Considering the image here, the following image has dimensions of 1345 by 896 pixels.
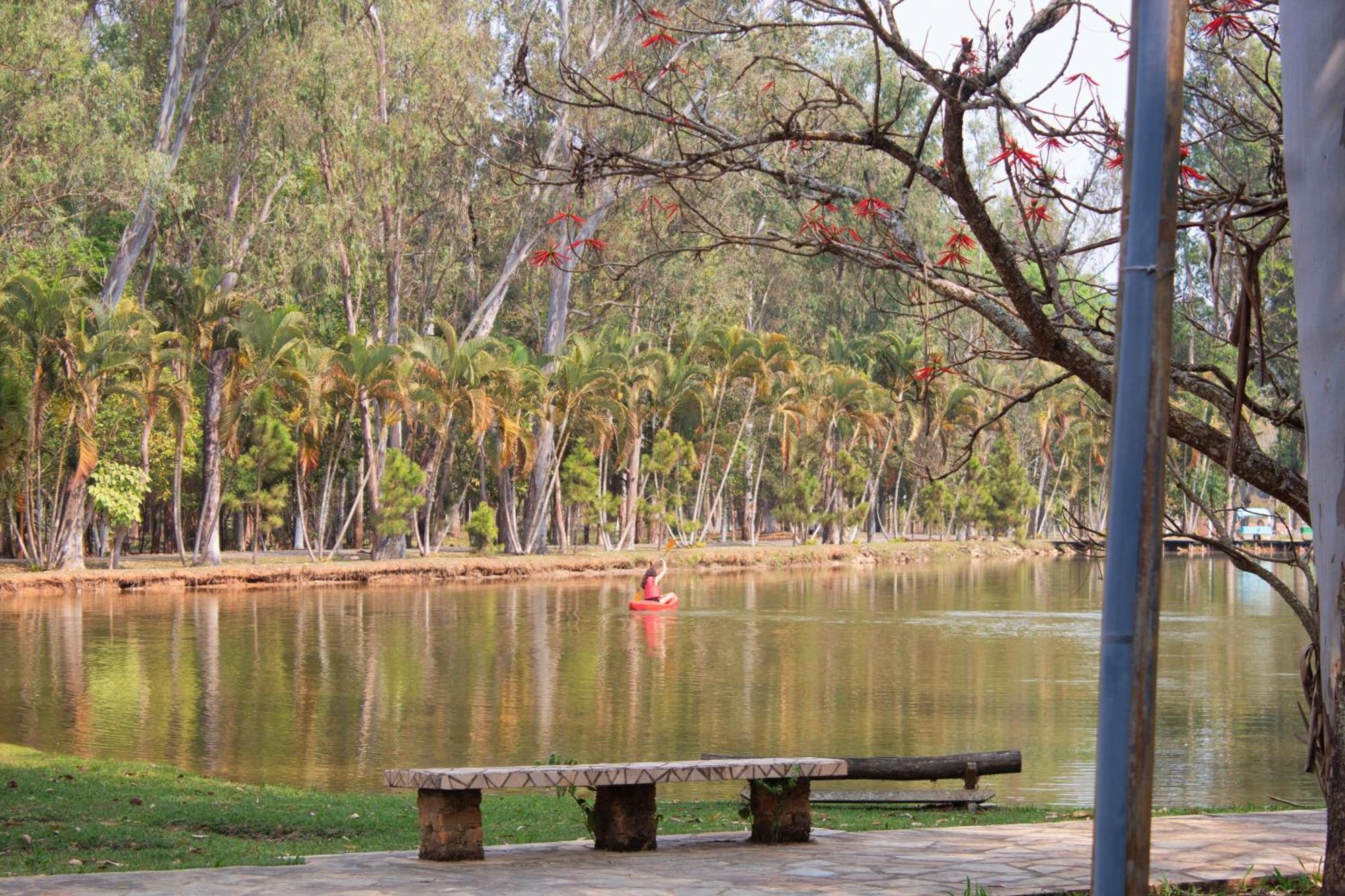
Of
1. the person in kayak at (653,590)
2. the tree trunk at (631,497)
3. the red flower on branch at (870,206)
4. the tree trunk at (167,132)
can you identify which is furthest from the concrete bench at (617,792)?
the tree trunk at (631,497)

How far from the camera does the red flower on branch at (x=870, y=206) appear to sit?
5.79 metres

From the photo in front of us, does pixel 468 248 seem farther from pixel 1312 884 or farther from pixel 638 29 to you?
pixel 1312 884

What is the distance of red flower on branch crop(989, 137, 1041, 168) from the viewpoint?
570cm

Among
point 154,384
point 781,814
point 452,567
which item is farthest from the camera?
point 452,567

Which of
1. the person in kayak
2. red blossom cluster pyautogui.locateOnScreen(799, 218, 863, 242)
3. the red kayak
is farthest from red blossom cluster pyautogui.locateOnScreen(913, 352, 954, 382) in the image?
the red kayak

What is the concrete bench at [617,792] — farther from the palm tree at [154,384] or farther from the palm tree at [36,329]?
the palm tree at [154,384]

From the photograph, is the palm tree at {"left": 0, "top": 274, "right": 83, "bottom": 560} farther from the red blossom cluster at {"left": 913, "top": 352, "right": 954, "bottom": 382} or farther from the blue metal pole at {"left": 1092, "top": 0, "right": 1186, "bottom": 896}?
the blue metal pole at {"left": 1092, "top": 0, "right": 1186, "bottom": 896}

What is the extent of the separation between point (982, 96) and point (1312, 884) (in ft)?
10.2

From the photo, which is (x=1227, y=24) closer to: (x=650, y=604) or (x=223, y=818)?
(x=223, y=818)

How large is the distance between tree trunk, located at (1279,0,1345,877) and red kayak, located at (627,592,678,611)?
24.2 metres

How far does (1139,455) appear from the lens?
343cm

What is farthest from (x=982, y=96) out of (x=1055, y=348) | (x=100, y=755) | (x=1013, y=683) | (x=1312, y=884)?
(x=1013, y=683)

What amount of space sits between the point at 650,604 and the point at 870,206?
22.6m

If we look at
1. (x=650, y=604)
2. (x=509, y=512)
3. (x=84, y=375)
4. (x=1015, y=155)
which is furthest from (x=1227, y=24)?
(x=509, y=512)
